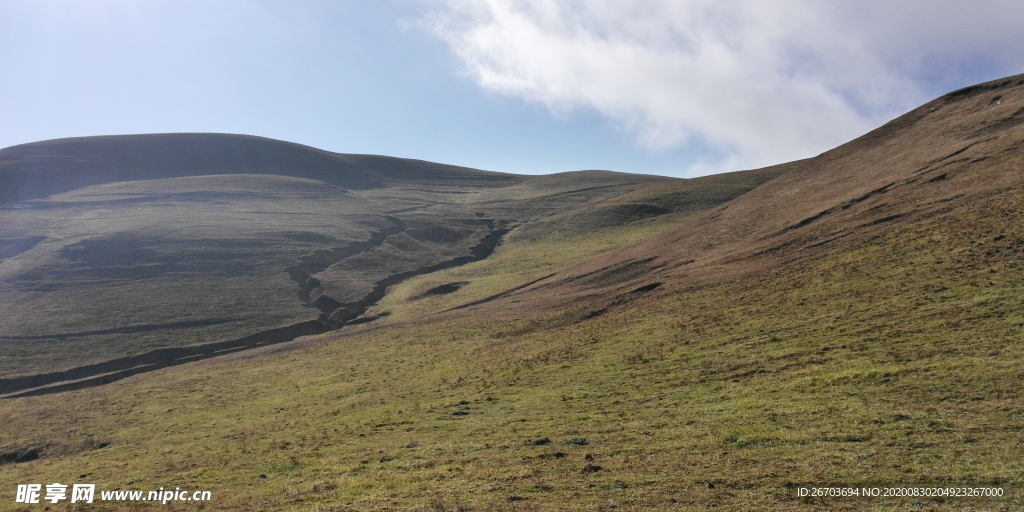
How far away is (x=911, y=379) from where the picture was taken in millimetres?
17531

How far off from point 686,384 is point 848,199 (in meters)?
27.2

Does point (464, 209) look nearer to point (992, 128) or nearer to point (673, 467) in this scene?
point (992, 128)

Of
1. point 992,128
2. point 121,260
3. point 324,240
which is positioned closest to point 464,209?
point 324,240

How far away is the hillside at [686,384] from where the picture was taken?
14359 millimetres

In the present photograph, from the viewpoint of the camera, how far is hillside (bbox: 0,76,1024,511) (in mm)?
14359

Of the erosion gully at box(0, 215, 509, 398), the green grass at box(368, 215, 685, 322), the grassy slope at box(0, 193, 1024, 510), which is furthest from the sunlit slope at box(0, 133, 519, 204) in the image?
the grassy slope at box(0, 193, 1024, 510)

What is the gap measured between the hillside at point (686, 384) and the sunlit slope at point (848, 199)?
0.27 m

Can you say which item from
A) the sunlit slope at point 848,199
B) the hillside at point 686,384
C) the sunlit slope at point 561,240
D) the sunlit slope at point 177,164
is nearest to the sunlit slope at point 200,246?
the sunlit slope at point 177,164

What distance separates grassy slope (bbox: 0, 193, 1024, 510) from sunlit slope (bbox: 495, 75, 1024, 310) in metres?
3.41

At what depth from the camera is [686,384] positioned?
22703 mm

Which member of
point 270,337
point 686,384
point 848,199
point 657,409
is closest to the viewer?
point 657,409

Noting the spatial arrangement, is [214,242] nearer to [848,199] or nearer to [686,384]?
[848,199]

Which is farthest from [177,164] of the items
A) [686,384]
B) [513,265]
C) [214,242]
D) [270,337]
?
[686,384]

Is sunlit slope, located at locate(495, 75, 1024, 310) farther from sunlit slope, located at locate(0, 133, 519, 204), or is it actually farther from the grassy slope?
sunlit slope, located at locate(0, 133, 519, 204)
